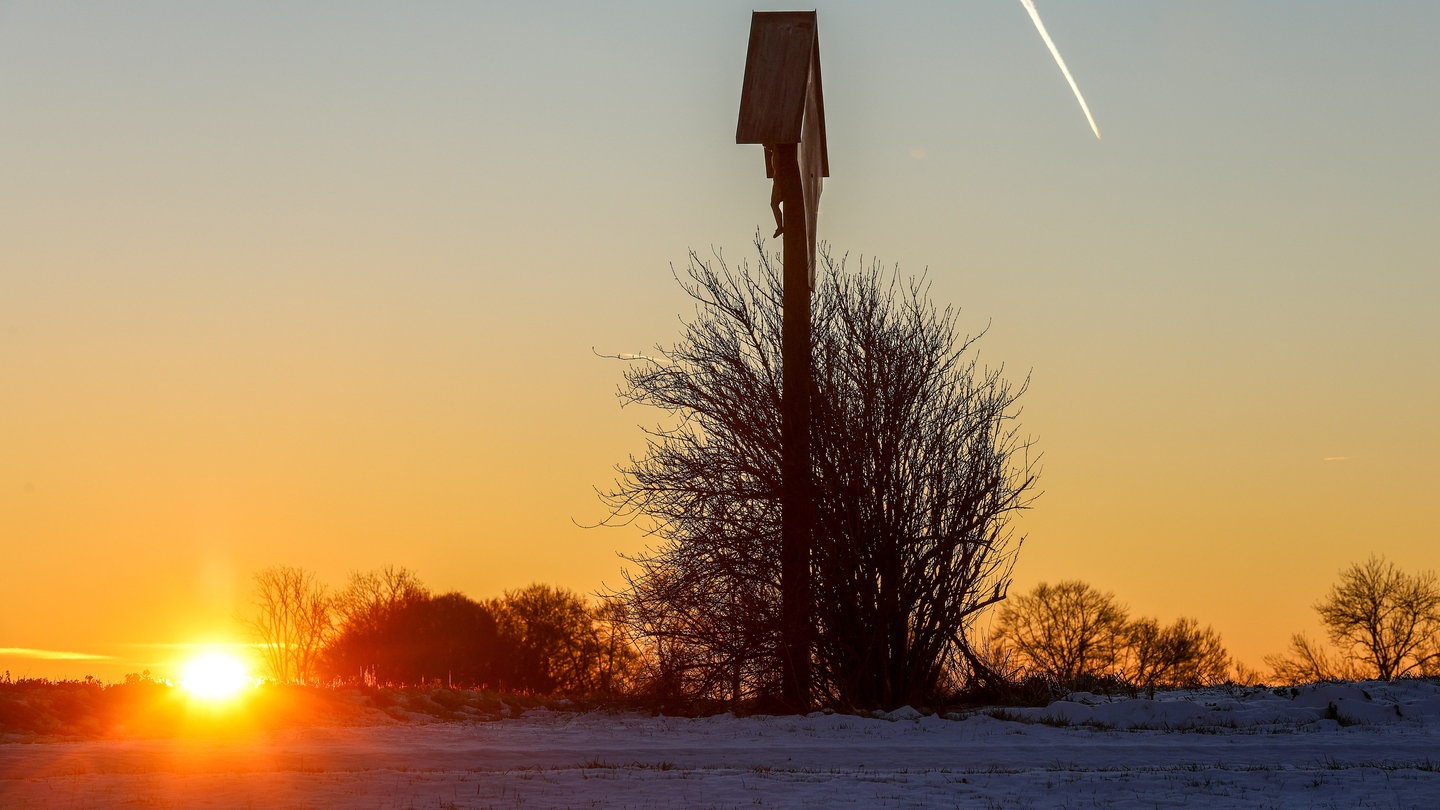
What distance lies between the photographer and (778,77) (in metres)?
16.9

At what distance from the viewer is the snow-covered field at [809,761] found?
8.86m

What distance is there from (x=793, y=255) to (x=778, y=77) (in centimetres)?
217

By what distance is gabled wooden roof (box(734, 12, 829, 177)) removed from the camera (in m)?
16.5

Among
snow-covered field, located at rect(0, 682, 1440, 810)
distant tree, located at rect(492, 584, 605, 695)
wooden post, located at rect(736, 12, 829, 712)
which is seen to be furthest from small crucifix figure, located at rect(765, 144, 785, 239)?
distant tree, located at rect(492, 584, 605, 695)

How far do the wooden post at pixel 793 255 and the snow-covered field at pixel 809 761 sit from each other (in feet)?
4.30

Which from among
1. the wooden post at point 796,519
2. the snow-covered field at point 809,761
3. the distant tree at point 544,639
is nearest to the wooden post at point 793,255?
the wooden post at point 796,519

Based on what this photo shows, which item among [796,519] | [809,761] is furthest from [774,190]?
[809,761]

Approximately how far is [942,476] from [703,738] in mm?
4620

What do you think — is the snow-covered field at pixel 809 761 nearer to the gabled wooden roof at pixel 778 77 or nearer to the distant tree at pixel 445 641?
the gabled wooden roof at pixel 778 77

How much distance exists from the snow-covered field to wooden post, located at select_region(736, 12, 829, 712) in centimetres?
131

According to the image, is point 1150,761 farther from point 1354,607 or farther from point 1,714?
point 1354,607

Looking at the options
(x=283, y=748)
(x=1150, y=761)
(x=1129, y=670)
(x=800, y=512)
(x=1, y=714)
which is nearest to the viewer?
(x=1150, y=761)

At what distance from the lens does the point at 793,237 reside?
16.7 m

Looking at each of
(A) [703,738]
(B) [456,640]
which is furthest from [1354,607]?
(A) [703,738]
